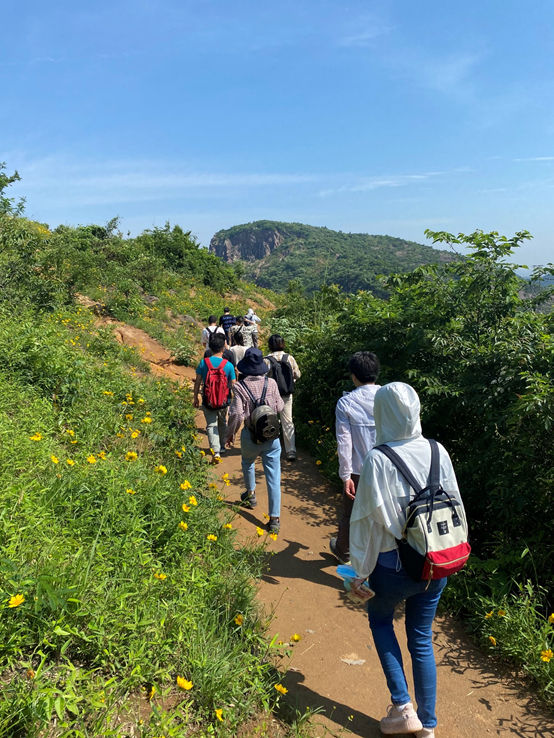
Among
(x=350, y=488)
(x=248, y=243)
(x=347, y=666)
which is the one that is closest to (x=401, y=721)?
(x=347, y=666)

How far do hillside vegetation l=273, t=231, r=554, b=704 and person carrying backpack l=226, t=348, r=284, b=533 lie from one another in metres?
1.56

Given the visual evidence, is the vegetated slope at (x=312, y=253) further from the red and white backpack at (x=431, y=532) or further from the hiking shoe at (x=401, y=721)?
the hiking shoe at (x=401, y=721)

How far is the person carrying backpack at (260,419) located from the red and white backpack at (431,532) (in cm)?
201

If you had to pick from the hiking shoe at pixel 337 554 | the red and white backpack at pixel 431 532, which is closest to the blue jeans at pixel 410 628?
the red and white backpack at pixel 431 532

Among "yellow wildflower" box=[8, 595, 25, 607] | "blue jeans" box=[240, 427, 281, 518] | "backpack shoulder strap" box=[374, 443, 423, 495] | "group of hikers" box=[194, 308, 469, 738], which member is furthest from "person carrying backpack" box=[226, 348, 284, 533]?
"yellow wildflower" box=[8, 595, 25, 607]

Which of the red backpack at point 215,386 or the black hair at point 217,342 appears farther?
the red backpack at point 215,386

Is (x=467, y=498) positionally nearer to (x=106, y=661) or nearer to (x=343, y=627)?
(x=343, y=627)

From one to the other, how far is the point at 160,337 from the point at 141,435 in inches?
303

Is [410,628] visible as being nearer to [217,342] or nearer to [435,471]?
[435,471]

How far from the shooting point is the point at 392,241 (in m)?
105

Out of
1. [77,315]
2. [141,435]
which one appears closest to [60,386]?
[141,435]

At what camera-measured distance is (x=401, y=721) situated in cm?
227

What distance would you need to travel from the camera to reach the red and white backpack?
79.1 inches

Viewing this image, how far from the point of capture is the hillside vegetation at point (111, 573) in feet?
6.14
